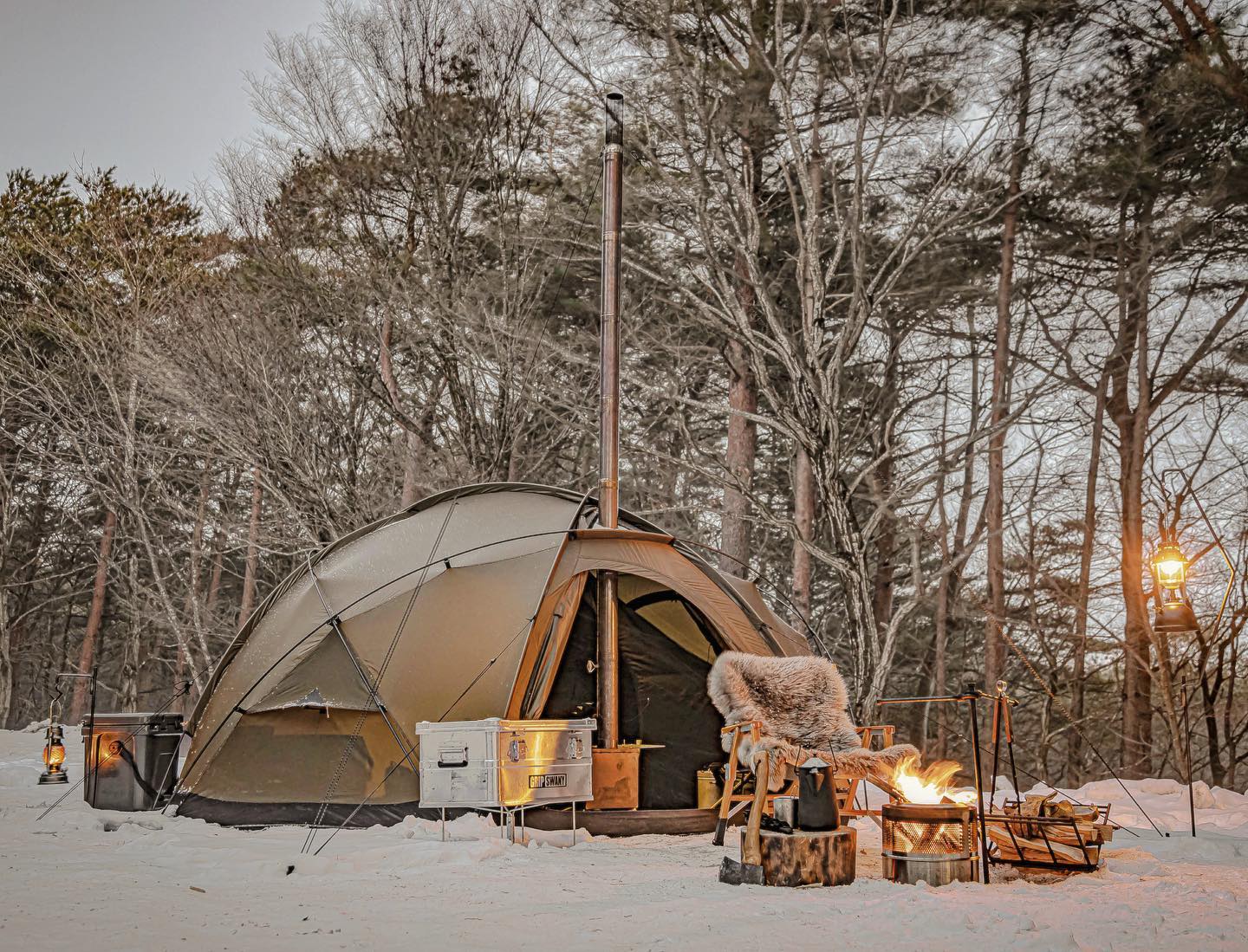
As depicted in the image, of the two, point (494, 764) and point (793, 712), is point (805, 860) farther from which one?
point (494, 764)

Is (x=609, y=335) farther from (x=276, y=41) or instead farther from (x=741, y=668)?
(x=276, y=41)

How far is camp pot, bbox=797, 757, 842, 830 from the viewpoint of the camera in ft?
14.4

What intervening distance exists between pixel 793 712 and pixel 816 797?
0.92 m

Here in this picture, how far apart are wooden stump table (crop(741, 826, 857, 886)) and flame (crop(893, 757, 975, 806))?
1.65 ft

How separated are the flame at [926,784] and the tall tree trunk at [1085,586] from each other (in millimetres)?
8112

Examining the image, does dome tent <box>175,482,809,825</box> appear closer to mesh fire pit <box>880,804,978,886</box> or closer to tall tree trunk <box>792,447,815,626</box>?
mesh fire pit <box>880,804,978,886</box>

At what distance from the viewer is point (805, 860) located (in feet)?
14.2

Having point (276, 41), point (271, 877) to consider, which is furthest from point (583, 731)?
point (276, 41)

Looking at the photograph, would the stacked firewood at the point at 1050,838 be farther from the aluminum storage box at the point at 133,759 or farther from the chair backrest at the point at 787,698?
the aluminum storage box at the point at 133,759

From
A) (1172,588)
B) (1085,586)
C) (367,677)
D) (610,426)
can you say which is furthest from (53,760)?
(1085,586)

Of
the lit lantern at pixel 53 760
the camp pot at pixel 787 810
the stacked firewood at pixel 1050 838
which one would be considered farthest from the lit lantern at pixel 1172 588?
the lit lantern at pixel 53 760

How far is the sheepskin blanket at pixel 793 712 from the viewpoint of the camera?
502 cm

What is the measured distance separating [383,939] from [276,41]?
11353 millimetres

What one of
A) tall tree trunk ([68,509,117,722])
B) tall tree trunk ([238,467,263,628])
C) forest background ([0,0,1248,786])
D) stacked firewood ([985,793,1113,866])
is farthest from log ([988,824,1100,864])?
tall tree trunk ([68,509,117,722])
